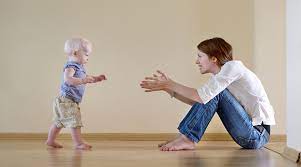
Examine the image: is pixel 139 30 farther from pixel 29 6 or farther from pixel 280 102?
pixel 280 102

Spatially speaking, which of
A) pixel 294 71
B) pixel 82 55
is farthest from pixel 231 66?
pixel 82 55

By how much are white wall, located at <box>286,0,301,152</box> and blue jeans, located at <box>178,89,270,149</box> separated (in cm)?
44

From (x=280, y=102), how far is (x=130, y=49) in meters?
0.99

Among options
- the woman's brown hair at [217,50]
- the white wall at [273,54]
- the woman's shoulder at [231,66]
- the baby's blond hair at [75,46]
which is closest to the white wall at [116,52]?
the white wall at [273,54]

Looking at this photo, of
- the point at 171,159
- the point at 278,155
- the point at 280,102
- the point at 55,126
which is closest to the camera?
the point at 171,159

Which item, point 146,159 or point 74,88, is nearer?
point 146,159

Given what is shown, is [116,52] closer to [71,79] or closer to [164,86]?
[71,79]

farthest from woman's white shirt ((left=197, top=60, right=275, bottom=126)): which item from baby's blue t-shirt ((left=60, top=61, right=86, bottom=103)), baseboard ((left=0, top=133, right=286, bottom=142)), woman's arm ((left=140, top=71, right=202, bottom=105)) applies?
baseboard ((left=0, top=133, right=286, bottom=142))

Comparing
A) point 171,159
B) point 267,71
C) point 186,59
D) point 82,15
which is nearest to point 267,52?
point 267,71

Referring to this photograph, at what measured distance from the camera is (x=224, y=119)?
2.49 metres

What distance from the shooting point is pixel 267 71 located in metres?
3.39

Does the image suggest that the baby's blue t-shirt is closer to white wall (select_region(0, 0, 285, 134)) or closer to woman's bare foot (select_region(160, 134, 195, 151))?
woman's bare foot (select_region(160, 134, 195, 151))

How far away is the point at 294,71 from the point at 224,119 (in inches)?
24.6

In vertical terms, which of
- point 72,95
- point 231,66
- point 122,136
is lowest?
point 122,136
